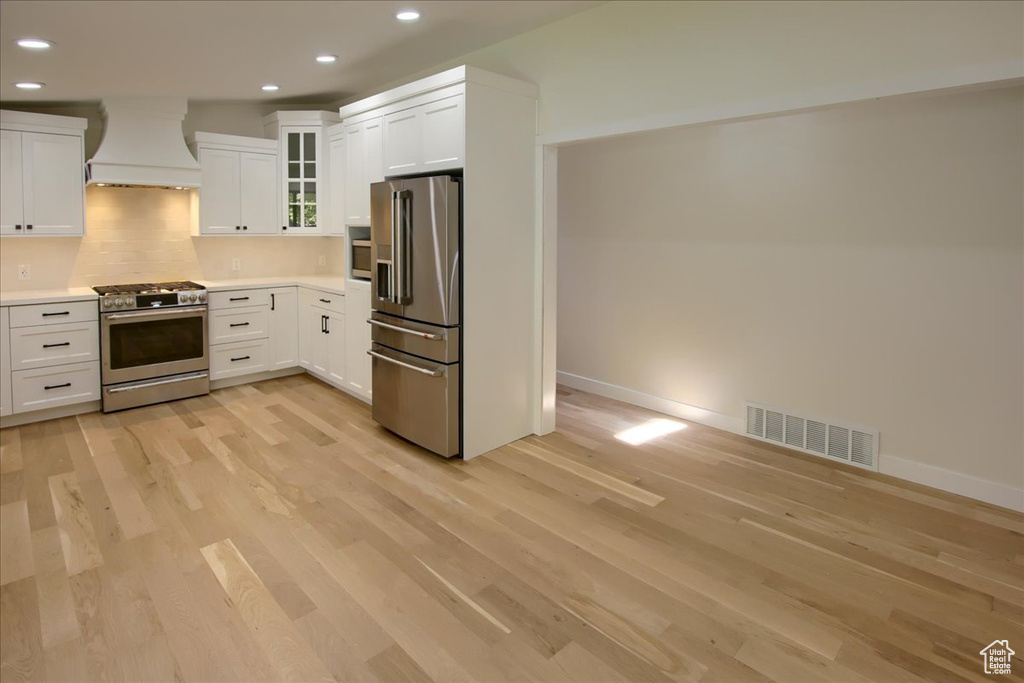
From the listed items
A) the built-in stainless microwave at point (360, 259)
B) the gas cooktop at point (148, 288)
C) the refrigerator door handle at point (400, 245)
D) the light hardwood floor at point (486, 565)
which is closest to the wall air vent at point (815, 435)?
the light hardwood floor at point (486, 565)

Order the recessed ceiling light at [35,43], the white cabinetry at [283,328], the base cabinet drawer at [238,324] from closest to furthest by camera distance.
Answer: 1. the recessed ceiling light at [35,43]
2. the base cabinet drawer at [238,324]
3. the white cabinetry at [283,328]

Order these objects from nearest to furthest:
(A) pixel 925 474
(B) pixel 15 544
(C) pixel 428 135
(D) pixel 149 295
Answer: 1. (B) pixel 15 544
2. (A) pixel 925 474
3. (C) pixel 428 135
4. (D) pixel 149 295

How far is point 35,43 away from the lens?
3232 mm

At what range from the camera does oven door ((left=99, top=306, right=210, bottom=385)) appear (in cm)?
466

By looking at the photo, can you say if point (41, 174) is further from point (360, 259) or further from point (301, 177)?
point (360, 259)

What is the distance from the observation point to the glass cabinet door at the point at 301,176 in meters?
5.63

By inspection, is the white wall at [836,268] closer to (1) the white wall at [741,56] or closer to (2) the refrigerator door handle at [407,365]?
(1) the white wall at [741,56]

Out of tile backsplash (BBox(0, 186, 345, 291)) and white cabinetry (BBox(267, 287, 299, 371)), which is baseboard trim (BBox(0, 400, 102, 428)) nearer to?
tile backsplash (BBox(0, 186, 345, 291))

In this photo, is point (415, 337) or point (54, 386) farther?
point (54, 386)

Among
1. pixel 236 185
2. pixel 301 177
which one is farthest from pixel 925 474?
pixel 236 185

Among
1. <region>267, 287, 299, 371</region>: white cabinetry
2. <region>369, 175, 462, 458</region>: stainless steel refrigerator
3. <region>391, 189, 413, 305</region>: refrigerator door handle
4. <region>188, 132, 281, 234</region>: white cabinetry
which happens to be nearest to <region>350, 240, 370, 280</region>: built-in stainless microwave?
<region>369, 175, 462, 458</region>: stainless steel refrigerator

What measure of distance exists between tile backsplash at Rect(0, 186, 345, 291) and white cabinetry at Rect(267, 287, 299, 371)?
0.65 meters

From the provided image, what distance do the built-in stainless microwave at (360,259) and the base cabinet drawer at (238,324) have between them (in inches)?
45.1

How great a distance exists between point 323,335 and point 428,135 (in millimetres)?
2243
